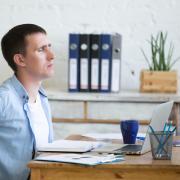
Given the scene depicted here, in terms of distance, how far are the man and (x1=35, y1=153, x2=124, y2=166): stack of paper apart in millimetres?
395

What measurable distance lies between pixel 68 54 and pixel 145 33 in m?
0.54

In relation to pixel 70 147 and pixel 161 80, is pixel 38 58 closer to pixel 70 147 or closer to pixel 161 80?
pixel 70 147

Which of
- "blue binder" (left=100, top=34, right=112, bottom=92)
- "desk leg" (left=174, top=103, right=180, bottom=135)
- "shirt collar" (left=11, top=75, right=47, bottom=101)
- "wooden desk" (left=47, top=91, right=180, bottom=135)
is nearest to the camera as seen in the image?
"shirt collar" (left=11, top=75, right=47, bottom=101)

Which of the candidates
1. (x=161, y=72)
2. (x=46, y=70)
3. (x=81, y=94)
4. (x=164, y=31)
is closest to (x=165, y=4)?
(x=164, y=31)

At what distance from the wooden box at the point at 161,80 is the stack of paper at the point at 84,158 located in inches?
59.4

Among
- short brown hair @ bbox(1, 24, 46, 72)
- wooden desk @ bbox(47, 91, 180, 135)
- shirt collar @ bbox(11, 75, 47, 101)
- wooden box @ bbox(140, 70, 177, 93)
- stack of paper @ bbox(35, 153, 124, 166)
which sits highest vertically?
short brown hair @ bbox(1, 24, 46, 72)

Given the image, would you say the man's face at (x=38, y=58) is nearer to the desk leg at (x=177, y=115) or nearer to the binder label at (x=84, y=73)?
the desk leg at (x=177, y=115)

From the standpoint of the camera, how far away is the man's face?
8.03 feet

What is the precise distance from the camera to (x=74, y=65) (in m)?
3.29

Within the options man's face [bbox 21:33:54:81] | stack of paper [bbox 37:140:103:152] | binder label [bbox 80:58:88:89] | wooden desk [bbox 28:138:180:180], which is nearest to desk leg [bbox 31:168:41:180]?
wooden desk [bbox 28:138:180:180]

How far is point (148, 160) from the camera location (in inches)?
69.6

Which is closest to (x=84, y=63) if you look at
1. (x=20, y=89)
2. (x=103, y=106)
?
(x=103, y=106)

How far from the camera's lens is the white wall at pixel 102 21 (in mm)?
3570

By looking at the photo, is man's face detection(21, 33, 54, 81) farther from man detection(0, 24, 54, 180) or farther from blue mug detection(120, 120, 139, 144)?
blue mug detection(120, 120, 139, 144)
